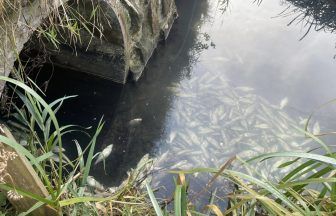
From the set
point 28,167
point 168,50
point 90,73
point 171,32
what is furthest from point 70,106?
point 28,167

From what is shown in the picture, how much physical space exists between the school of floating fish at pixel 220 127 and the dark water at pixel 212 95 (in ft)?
0.04

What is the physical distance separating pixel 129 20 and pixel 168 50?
150 centimetres

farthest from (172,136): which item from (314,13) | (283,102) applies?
(314,13)

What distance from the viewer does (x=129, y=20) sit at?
4.86 metres

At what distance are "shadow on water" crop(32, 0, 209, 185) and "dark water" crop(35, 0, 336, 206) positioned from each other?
0.01 m

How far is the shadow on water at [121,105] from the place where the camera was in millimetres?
4417

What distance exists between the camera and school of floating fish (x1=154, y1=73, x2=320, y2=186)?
15.2ft

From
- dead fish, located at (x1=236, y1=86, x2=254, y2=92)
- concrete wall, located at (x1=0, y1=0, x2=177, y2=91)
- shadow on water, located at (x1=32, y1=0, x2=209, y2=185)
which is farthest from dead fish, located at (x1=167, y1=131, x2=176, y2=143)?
dead fish, located at (x1=236, y1=86, x2=254, y2=92)

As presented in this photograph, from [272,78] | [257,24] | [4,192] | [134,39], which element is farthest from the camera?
[257,24]

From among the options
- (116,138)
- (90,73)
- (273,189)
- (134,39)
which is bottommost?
(116,138)

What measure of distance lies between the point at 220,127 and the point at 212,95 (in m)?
0.66

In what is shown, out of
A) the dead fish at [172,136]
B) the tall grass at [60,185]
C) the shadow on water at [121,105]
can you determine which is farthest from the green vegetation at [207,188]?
the dead fish at [172,136]

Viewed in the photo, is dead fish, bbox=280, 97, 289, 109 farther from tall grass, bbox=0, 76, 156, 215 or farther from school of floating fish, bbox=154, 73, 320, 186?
tall grass, bbox=0, 76, 156, 215

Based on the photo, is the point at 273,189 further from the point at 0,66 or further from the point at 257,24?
the point at 257,24
